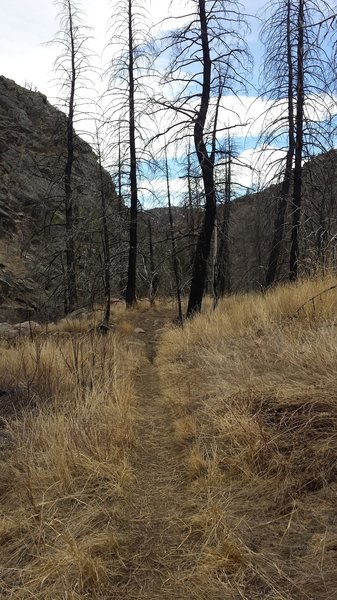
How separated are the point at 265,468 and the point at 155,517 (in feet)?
2.80

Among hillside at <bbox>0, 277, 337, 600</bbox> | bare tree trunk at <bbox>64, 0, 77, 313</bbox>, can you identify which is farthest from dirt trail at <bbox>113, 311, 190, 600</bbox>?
bare tree trunk at <bbox>64, 0, 77, 313</bbox>

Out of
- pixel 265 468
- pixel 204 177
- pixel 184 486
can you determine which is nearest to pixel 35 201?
pixel 204 177

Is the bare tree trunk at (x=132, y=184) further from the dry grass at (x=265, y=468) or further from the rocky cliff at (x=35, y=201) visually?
the dry grass at (x=265, y=468)

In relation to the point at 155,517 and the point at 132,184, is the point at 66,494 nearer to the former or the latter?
the point at 155,517

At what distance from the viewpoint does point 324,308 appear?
7.36m

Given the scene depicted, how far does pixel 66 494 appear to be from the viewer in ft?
12.0

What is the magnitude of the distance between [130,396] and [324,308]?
3.22 m

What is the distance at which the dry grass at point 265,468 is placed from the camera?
2523 mm

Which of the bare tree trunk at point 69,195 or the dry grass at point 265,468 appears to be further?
the bare tree trunk at point 69,195

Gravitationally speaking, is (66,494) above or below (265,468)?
below

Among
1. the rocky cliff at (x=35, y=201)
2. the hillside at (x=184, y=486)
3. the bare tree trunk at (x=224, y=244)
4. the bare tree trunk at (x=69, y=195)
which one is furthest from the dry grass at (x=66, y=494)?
the bare tree trunk at (x=224, y=244)

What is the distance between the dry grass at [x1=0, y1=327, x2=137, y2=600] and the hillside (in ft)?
0.04

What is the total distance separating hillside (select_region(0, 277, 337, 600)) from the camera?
2.61 metres

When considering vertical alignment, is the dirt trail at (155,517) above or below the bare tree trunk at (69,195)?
below
